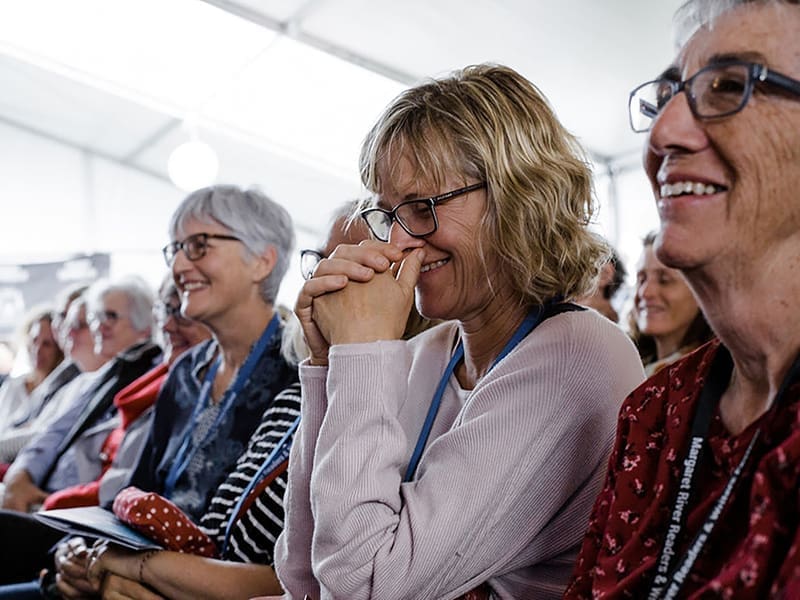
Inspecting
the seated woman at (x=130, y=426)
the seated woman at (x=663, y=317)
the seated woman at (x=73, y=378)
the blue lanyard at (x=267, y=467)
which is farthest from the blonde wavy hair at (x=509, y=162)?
the seated woman at (x=73, y=378)

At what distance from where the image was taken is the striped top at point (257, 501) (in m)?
1.90

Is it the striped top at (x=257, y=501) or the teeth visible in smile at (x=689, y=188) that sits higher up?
the teeth visible in smile at (x=689, y=188)

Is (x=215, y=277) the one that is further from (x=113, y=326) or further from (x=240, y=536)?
(x=113, y=326)

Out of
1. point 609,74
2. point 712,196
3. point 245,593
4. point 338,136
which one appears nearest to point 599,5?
point 609,74

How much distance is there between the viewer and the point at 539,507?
4.38ft

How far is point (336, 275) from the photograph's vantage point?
1483 mm

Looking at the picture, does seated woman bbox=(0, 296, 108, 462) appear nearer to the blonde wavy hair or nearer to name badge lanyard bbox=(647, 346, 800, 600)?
the blonde wavy hair

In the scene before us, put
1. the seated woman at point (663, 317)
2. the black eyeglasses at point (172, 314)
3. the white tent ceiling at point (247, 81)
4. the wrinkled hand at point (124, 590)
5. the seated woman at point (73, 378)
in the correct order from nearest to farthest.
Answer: the wrinkled hand at point (124, 590), the seated woman at point (663, 317), the black eyeglasses at point (172, 314), the seated woman at point (73, 378), the white tent ceiling at point (247, 81)

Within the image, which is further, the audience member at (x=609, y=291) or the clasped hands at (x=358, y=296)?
the audience member at (x=609, y=291)

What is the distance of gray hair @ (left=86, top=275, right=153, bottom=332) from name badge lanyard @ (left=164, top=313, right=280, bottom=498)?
184 centimetres

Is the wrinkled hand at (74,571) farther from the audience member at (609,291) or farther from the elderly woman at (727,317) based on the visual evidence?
the audience member at (609,291)

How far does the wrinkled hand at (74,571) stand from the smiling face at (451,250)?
1.10 metres

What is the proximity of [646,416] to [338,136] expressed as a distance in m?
7.50

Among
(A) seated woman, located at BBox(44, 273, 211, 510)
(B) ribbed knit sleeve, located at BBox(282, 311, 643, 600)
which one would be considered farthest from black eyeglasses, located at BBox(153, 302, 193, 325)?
(B) ribbed knit sleeve, located at BBox(282, 311, 643, 600)
